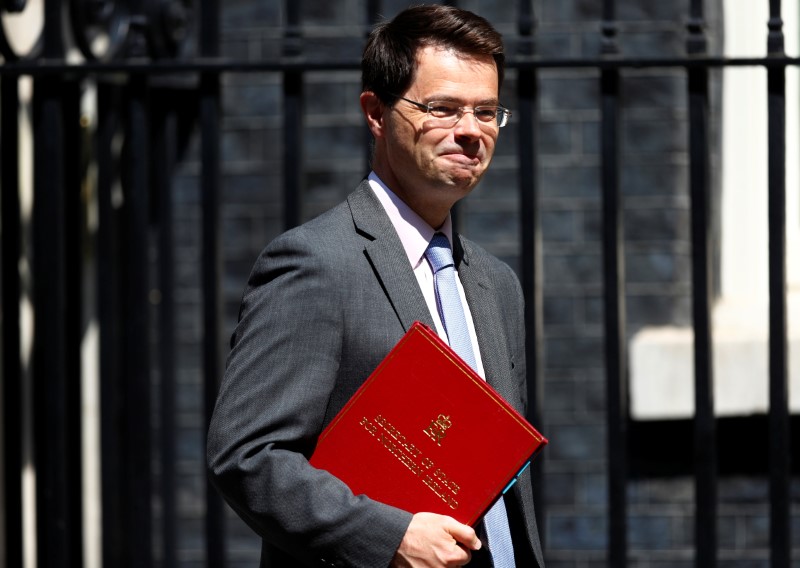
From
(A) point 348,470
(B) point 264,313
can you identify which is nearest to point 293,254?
(B) point 264,313

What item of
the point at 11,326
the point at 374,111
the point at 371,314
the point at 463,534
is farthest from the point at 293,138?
the point at 463,534

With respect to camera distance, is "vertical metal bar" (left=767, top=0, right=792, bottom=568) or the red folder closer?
the red folder

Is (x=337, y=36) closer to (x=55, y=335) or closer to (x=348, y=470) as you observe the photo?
(x=55, y=335)

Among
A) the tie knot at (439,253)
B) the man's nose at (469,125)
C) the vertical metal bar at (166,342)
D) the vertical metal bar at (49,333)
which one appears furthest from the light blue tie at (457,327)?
the vertical metal bar at (49,333)

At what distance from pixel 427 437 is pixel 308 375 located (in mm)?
211

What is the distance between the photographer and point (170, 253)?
3.71m

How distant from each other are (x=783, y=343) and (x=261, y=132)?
2.48 metres

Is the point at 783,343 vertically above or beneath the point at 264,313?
beneath

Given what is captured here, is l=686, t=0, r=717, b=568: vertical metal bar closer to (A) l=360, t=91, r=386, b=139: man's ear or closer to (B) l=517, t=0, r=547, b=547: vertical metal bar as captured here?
(B) l=517, t=0, r=547, b=547: vertical metal bar

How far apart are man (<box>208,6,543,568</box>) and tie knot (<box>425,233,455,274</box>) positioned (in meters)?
0.01

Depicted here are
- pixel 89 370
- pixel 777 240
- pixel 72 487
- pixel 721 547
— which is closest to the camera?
pixel 777 240

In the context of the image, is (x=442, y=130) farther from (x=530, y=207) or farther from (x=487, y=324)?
(x=530, y=207)

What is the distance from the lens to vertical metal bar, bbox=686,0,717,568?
11.6 ft

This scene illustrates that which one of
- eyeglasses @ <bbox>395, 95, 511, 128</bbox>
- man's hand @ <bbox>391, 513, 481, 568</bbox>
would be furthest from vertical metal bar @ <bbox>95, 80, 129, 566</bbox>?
man's hand @ <bbox>391, 513, 481, 568</bbox>
